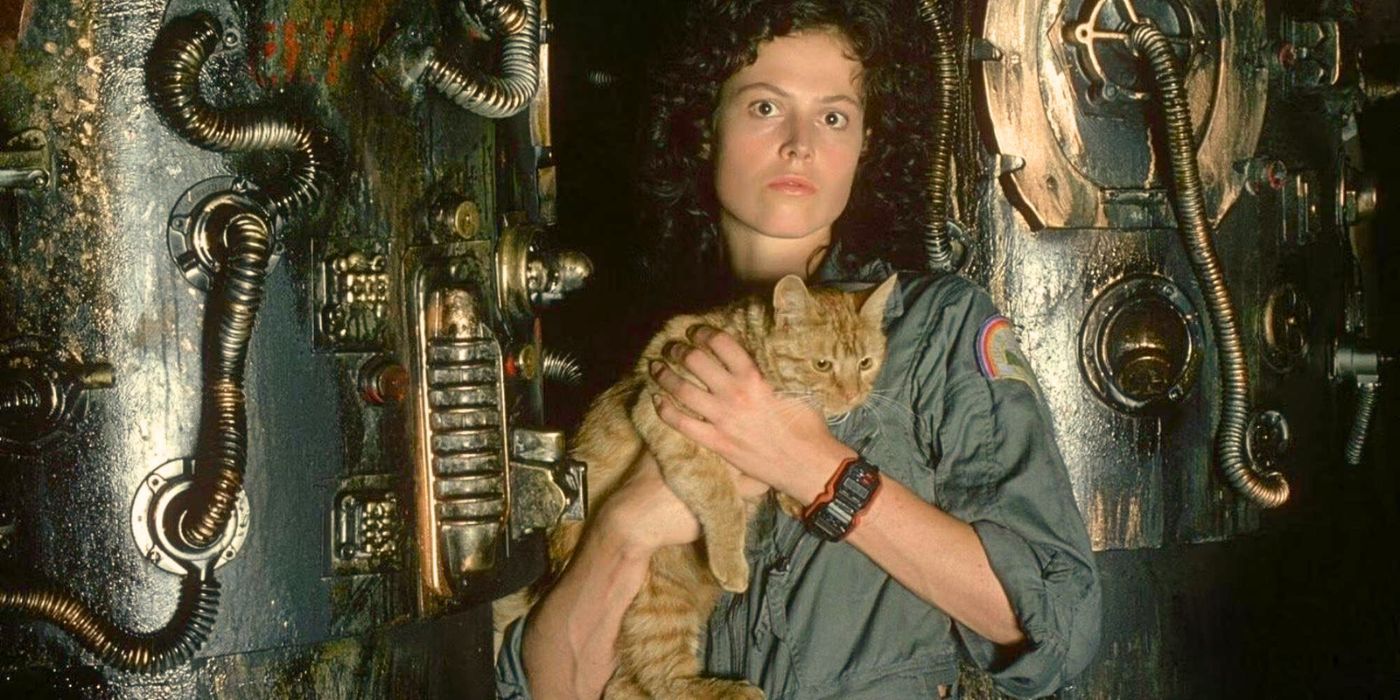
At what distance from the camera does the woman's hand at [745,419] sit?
8.34 feet

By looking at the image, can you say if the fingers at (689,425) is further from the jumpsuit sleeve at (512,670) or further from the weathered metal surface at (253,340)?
the jumpsuit sleeve at (512,670)

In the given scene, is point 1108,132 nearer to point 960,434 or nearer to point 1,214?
point 960,434

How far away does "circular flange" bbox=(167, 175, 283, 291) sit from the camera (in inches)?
90.5

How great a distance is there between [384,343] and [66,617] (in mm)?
685

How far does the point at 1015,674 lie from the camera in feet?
8.25

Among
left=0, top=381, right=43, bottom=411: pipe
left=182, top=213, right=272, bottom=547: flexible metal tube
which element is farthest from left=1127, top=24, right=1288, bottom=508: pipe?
left=0, top=381, right=43, bottom=411: pipe

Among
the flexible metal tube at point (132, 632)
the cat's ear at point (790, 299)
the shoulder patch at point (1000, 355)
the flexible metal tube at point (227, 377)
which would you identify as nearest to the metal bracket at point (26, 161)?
the flexible metal tube at point (227, 377)

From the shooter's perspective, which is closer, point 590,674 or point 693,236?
point 590,674

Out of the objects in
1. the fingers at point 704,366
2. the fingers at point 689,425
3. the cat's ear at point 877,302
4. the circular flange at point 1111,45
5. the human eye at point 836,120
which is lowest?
the fingers at point 689,425

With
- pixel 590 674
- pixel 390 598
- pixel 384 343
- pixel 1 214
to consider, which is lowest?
pixel 590 674

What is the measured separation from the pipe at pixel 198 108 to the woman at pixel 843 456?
0.87 meters

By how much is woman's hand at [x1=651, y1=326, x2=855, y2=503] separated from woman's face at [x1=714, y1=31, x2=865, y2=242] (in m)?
0.33

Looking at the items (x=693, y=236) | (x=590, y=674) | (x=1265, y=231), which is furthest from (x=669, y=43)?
(x=1265, y=231)

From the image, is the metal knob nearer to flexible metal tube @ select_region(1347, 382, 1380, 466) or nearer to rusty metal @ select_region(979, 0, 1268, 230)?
flexible metal tube @ select_region(1347, 382, 1380, 466)
